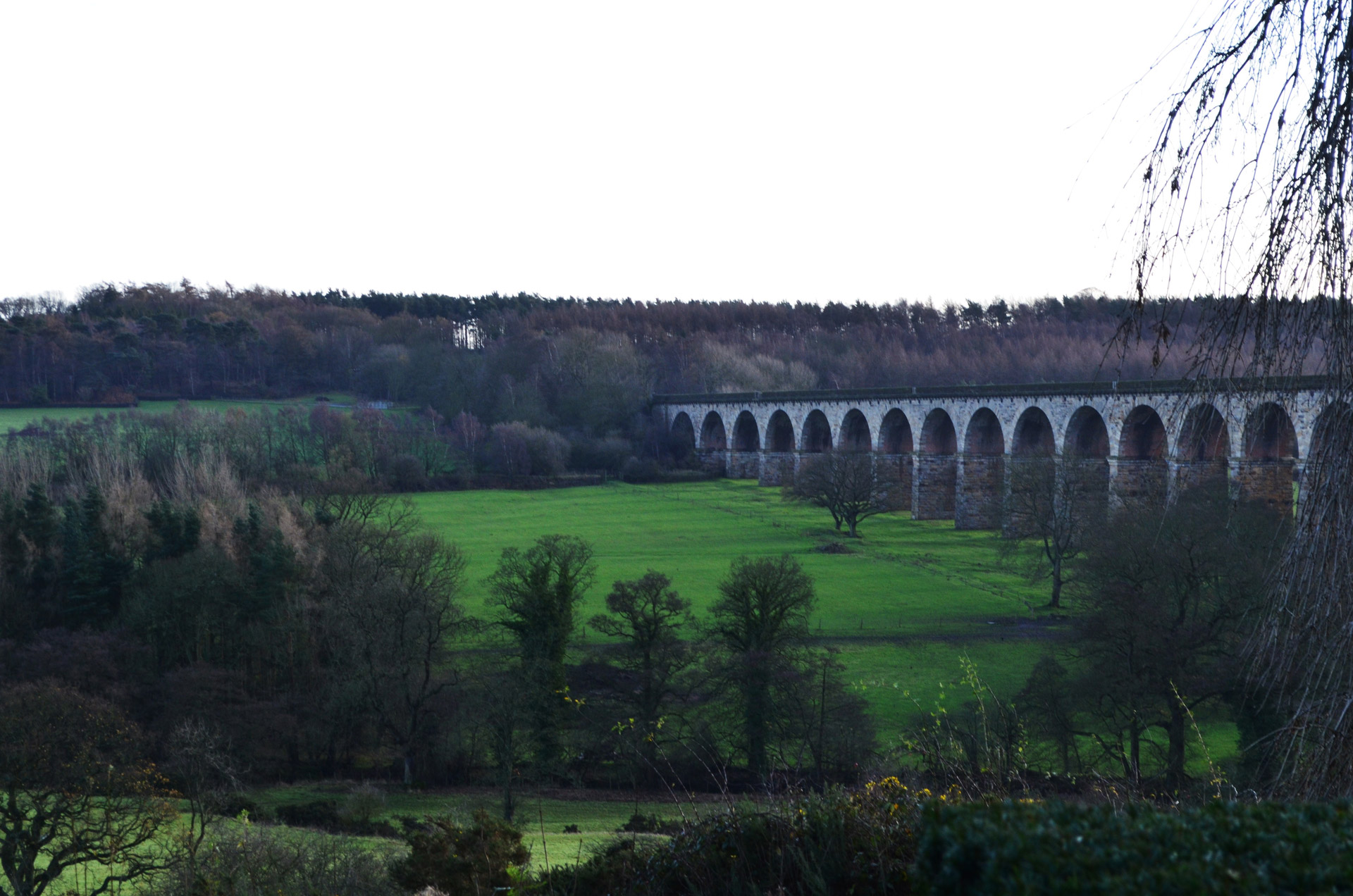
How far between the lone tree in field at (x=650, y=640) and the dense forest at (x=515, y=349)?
37271mm

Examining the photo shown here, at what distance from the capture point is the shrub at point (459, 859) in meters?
9.10

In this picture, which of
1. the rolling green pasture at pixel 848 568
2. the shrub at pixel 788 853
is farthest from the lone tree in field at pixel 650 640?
the shrub at pixel 788 853

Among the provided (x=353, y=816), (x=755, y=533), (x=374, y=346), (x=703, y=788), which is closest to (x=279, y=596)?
(x=353, y=816)

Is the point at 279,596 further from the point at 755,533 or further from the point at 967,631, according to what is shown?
the point at 755,533

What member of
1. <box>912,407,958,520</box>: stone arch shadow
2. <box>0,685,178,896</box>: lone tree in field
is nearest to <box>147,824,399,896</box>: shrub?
<box>0,685,178,896</box>: lone tree in field

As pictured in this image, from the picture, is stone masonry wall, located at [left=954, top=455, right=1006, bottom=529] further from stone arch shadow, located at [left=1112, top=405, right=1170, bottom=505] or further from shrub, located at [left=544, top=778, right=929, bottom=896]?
shrub, located at [left=544, top=778, right=929, bottom=896]

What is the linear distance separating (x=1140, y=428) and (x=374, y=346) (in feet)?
249

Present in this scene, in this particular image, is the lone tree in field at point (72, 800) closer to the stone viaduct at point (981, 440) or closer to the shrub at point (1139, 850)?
the shrub at point (1139, 850)

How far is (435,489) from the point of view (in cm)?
5959

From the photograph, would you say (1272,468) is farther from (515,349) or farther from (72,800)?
(515,349)

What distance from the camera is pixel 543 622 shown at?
2609 cm

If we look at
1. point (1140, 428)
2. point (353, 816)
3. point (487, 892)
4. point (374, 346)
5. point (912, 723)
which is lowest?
point (353, 816)

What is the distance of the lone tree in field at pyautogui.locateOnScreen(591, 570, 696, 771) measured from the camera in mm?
24625

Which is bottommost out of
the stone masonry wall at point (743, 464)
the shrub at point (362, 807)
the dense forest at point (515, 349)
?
the shrub at point (362, 807)
